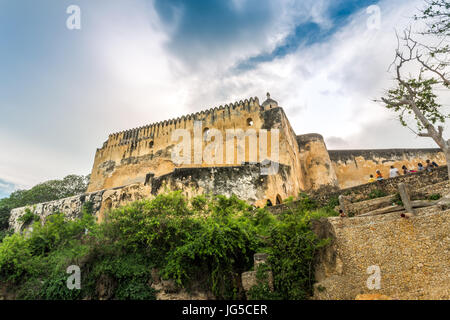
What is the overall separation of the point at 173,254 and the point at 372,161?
19228 millimetres

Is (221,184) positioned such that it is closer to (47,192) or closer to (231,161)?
(231,161)

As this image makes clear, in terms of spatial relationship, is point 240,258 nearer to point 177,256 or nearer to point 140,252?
point 177,256

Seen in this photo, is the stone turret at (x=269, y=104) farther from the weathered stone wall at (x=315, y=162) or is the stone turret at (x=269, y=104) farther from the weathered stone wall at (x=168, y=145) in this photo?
the weathered stone wall at (x=315, y=162)

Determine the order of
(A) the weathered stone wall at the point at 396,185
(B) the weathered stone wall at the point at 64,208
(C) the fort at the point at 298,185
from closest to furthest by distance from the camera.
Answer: (C) the fort at the point at 298,185 < (A) the weathered stone wall at the point at 396,185 < (B) the weathered stone wall at the point at 64,208

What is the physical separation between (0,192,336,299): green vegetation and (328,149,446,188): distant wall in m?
14.2

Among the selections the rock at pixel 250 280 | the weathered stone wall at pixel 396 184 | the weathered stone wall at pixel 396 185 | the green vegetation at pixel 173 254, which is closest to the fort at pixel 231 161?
the weathered stone wall at pixel 396 185

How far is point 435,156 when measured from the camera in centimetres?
2048

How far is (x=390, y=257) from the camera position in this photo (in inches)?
213

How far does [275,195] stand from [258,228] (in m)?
4.41

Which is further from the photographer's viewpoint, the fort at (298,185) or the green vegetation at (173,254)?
the green vegetation at (173,254)

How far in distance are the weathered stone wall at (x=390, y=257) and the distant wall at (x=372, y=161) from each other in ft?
52.3

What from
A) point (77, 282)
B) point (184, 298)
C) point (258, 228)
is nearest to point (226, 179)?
point (258, 228)

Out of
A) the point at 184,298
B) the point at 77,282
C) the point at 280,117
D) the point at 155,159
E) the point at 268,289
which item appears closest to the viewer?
the point at 268,289

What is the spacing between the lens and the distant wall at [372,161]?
20484 millimetres
